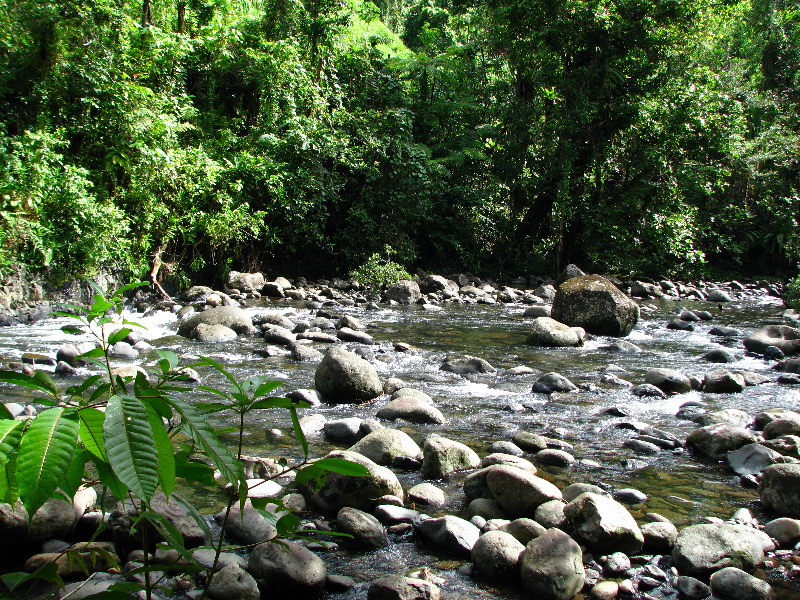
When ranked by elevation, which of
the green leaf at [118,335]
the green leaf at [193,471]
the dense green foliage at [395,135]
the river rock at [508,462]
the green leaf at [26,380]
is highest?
the dense green foliage at [395,135]

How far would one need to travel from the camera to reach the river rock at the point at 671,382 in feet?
21.5

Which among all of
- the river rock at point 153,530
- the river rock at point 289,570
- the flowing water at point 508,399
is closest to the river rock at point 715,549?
the flowing water at point 508,399

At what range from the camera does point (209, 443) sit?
89cm

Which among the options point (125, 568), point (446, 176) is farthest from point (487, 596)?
point (446, 176)

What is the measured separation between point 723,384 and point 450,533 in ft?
15.5

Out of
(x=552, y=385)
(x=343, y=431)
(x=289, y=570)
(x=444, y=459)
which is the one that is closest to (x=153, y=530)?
(x=289, y=570)

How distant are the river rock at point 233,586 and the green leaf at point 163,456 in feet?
6.55

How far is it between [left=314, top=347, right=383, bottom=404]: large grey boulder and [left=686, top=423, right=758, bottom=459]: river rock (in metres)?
2.93

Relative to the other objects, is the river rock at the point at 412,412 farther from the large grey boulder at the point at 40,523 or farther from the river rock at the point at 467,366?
the large grey boulder at the point at 40,523

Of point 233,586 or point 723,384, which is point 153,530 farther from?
point 723,384

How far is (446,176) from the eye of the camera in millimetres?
17734

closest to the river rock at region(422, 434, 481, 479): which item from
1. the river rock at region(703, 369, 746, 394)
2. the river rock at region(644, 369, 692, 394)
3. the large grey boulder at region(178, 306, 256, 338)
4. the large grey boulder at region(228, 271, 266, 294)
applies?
the river rock at region(644, 369, 692, 394)

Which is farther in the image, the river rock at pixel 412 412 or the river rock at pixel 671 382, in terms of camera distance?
the river rock at pixel 671 382

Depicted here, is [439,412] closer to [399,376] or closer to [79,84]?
[399,376]
